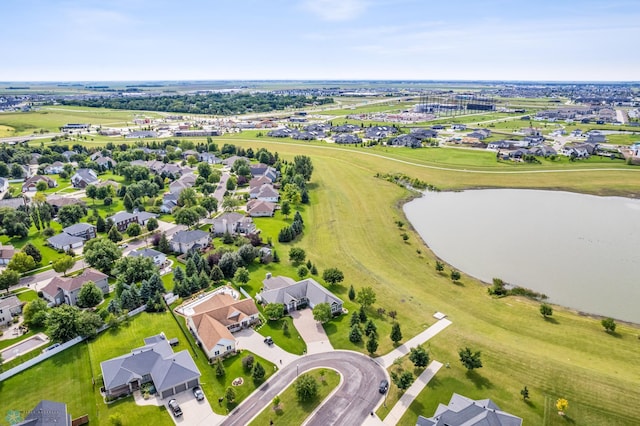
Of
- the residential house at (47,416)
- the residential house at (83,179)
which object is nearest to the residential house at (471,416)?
the residential house at (47,416)

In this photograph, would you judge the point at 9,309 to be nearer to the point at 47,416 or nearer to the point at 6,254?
the point at 6,254

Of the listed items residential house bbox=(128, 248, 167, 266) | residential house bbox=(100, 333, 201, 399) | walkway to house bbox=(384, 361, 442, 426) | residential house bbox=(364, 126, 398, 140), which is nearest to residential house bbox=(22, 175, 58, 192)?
residential house bbox=(128, 248, 167, 266)

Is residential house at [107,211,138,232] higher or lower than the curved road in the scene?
higher

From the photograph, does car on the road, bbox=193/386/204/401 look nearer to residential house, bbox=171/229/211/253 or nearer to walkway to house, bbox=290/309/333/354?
walkway to house, bbox=290/309/333/354

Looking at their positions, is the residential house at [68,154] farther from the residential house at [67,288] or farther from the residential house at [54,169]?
the residential house at [67,288]

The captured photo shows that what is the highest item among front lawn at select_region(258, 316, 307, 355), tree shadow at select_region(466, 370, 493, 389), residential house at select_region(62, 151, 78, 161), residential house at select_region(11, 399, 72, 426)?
residential house at select_region(62, 151, 78, 161)

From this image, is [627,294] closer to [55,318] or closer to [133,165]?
[55,318]

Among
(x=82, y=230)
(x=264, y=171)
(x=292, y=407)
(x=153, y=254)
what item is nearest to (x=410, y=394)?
(x=292, y=407)
